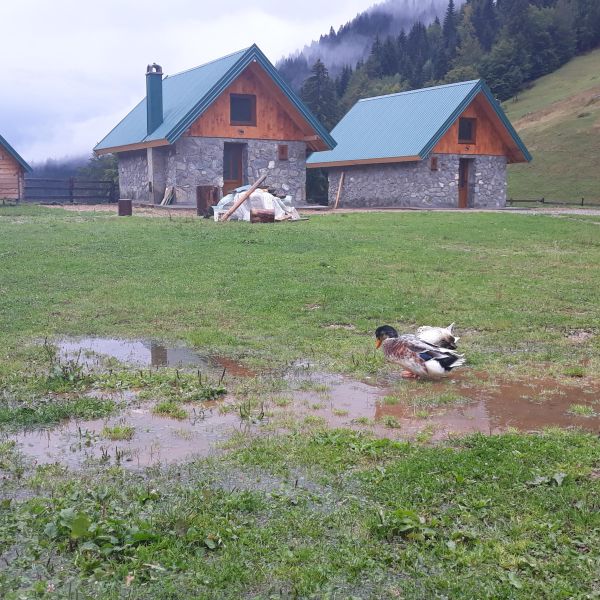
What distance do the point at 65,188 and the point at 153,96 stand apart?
9621 mm

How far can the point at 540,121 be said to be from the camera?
65812 millimetres

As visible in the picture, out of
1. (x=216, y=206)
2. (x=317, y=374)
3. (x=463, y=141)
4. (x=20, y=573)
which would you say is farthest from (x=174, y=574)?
(x=463, y=141)

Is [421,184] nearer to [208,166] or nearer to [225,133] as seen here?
[225,133]

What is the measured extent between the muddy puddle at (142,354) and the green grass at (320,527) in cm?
266

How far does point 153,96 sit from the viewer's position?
31125 mm

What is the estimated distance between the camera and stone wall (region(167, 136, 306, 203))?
2967 centimetres

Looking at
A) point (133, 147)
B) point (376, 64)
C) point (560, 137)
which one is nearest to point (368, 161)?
point (133, 147)

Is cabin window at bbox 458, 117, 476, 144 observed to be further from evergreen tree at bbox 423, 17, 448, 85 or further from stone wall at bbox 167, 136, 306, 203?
evergreen tree at bbox 423, 17, 448, 85

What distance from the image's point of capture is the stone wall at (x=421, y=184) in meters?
33.7

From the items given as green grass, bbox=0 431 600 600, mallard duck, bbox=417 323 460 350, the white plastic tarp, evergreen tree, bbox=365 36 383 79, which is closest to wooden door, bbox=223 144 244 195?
the white plastic tarp

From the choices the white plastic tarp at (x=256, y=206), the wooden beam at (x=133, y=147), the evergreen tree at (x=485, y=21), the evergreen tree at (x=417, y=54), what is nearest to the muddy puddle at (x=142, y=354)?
the white plastic tarp at (x=256, y=206)

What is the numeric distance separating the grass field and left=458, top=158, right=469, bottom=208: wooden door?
2414 cm

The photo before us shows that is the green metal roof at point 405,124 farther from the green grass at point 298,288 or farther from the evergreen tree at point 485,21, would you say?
the evergreen tree at point 485,21

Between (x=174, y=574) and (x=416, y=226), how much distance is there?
1782 cm
